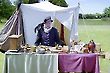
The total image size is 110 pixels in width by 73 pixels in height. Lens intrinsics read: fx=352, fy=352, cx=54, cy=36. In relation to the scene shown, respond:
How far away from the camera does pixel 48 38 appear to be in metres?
7.80

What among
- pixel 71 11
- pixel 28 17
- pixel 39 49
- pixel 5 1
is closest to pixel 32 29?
pixel 28 17

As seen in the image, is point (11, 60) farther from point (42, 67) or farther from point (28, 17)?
point (28, 17)

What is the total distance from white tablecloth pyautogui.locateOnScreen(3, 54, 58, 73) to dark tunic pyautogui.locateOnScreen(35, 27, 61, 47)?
6.56 feet

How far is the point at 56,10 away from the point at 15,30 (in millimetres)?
1330

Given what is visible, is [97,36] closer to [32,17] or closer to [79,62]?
[32,17]

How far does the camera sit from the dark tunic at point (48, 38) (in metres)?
7.77

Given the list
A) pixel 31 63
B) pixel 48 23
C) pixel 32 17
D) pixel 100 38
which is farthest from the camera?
pixel 100 38

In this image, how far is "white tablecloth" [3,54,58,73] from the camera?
5707 mm

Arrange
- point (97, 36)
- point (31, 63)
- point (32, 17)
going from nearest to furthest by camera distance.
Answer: point (31, 63)
point (32, 17)
point (97, 36)

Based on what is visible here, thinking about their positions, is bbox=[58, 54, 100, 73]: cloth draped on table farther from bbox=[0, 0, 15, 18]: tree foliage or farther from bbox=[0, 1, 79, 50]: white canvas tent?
bbox=[0, 0, 15, 18]: tree foliage

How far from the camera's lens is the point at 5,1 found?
7238 centimetres

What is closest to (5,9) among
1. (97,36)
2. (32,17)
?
(97,36)

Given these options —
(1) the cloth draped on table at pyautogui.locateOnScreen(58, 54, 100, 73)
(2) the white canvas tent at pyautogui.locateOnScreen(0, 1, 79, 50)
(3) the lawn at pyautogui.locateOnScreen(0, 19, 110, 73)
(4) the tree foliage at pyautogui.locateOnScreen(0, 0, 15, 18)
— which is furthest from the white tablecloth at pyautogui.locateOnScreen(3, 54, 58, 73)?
(4) the tree foliage at pyautogui.locateOnScreen(0, 0, 15, 18)

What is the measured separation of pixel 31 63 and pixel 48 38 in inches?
84.1
